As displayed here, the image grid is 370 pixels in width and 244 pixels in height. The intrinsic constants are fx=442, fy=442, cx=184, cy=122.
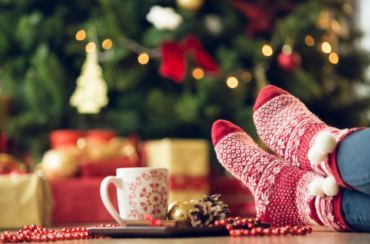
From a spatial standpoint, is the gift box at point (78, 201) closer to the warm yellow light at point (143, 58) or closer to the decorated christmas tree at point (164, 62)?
the decorated christmas tree at point (164, 62)

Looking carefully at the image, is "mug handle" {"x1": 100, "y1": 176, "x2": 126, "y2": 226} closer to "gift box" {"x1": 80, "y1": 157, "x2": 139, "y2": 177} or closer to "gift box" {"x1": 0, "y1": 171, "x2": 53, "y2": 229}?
"gift box" {"x1": 0, "y1": 171, "x2": 53, "y2": 229}

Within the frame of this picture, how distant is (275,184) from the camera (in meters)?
0.75

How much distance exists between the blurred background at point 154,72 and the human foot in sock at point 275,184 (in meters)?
0.77

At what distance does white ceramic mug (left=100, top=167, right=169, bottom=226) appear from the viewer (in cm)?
56

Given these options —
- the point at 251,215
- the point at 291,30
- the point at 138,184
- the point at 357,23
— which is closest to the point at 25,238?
the point at 138,184

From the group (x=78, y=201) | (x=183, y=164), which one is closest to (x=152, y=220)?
(x=78, y=201)

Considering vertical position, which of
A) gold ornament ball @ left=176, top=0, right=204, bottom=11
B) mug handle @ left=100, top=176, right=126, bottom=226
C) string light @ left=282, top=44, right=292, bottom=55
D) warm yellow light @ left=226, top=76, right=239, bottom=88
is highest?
gold ornament ball @ left=176, top=0, right=204, bottom=11

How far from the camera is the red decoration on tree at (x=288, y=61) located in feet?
6.06

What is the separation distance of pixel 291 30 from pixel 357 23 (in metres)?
0.97

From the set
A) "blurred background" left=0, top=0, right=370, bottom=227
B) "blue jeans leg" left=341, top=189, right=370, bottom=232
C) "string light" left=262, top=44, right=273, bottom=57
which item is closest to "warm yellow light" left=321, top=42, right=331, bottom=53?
"blurred background" left=0, top=0, right=370, bottom=227

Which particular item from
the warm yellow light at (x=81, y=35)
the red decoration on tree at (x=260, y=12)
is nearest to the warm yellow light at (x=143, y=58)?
the warm yellow light at (x=81, y=35)

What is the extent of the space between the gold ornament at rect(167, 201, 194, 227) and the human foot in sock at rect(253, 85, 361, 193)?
0.58ft

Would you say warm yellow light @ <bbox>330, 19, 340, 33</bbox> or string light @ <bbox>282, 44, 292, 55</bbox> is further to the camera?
warm yellow light @ <bbox>330, 19, 340, 33</bbox>

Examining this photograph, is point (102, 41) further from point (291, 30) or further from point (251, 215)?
point (251, 215)
